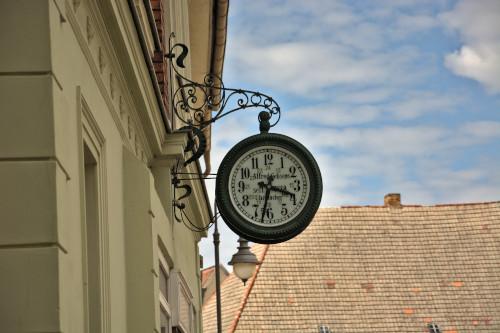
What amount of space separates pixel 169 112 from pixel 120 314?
396cm

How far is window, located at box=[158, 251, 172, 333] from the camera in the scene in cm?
1054

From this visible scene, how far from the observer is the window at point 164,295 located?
415 inches

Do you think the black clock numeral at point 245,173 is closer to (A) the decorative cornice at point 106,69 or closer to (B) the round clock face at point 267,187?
(B) the round clock face at point 267,187

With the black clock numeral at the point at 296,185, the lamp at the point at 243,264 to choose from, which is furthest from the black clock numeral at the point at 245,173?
the lamp at the point at 243,264

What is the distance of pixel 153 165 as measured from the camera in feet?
35.9

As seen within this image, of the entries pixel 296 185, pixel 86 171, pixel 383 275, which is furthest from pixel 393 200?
pixel 86 171

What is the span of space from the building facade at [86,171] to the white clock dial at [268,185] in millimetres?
635

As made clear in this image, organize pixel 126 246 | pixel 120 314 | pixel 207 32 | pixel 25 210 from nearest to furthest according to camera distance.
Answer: pixel 25 210, pixel 120 314, pixel 126 246, pixel 207 32

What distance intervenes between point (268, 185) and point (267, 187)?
0.02 metres

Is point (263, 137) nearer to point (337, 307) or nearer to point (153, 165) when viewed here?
point (153, 165)

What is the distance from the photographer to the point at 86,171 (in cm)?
779

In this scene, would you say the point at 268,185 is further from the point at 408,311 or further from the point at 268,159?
the point at 408,311

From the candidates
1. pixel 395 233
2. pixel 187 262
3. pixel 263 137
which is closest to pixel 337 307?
pixel 395 233

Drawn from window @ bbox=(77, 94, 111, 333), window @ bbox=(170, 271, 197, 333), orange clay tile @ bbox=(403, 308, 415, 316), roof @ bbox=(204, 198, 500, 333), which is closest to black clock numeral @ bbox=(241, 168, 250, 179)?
window @ bbox=(77, 94, 111, 333)
